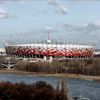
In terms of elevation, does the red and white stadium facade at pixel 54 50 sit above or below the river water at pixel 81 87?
above

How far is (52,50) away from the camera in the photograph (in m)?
90.9

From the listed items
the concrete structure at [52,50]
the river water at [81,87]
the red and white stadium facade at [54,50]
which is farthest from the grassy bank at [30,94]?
the red and white stadium facade at [54,50]

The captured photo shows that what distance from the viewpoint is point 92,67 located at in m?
59.5

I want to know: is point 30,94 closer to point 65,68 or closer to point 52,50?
point 65,68

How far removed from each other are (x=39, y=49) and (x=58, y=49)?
13.6 feet

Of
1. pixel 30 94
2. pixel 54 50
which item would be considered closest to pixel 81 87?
pixel 30 94

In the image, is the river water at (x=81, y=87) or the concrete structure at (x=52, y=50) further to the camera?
the concrete structure at (x=52, y=50)

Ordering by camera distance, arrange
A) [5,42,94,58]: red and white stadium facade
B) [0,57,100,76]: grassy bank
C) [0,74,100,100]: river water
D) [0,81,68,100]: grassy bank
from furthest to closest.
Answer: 1. [5,42,94,58]: red and white stadium facade
2. [0,57,100,76]: grassy bank
3. [0,74,100,100]: river water
4. [0,81,68,100]: grassy bank

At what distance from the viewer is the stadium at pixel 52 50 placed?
9125 centimetres

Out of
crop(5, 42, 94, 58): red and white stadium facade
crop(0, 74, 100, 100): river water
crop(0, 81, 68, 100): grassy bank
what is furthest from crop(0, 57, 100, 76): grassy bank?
crop(0, 81, 68, 100): grassy bank

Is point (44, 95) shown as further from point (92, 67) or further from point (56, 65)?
point (56, 65)

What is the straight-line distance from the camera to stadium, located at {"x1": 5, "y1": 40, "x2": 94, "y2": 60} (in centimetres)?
9125

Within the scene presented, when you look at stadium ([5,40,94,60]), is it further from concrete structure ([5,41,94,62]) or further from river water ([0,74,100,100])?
river water ([0,74,100,100])

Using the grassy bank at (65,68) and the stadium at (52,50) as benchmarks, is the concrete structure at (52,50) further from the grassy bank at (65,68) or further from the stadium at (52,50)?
the grassy bank at (65,68)
